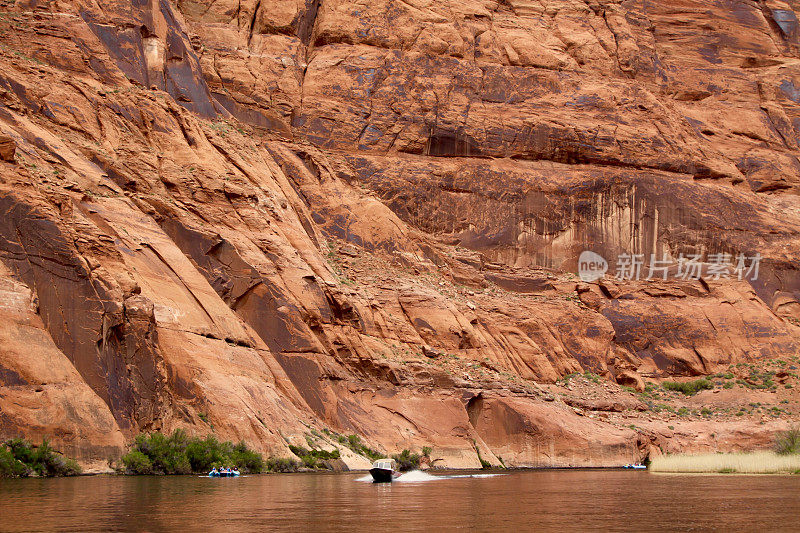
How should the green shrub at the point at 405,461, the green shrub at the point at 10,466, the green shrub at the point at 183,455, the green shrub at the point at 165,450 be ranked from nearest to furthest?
the green shrub at the point at 10,466
the green shrub at the point at 183,455
the green shrub at the point at 165,450
the green shrub at the point at 405,461

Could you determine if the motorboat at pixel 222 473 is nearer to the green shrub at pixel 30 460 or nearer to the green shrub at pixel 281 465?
the green shrub at pixel 281 465

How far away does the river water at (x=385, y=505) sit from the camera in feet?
69.7

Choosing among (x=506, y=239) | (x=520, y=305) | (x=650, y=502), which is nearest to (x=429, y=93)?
(x=506, y=239)

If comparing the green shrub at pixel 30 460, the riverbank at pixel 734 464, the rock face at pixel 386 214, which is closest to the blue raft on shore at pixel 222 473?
the rock face at pixel 386 214

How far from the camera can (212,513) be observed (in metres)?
23.2

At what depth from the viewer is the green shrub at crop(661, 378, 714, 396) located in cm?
6278

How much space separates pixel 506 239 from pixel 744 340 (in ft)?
57.3

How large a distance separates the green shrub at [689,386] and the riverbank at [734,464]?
15.1 metres

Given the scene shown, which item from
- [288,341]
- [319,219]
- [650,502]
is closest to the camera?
[650,502]

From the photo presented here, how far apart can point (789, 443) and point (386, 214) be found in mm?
27673

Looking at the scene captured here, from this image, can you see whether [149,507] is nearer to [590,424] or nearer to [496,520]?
[496,520]

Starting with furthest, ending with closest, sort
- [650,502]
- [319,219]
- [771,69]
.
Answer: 1. [771,69]
2. [319,219]
3. [650,502]

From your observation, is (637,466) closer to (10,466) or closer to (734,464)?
(734,464)

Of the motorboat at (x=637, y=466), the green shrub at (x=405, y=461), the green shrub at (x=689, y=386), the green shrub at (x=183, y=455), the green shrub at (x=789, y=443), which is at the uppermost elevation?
the green shrub at (x=689, y=386)
